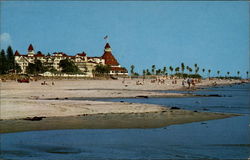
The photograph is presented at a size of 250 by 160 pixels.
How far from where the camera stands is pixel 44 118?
18.8 meters

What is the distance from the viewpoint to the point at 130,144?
13195 millimetres

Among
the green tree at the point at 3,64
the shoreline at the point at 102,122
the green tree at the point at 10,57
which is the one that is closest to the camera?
the shoreline at the point at 102,122

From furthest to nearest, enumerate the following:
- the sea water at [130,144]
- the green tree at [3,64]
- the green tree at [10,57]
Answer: the green tree at [10,57], the green tree at [3,64], the sea water at [130,144]

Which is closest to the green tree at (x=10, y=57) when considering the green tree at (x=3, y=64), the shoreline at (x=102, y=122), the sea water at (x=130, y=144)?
the green tree at (x=3, y=64)

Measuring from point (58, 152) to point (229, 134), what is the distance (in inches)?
318

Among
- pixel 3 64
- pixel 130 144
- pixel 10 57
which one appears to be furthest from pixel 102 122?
pixel 10 57

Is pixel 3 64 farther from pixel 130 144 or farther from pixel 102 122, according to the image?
pixel 130 144

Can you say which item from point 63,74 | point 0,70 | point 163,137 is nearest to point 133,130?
point 163,137

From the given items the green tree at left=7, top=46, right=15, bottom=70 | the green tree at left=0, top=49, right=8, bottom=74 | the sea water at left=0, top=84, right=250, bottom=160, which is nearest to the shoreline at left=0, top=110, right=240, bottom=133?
the sea water at left=0, top=84, right=250, bottom=160

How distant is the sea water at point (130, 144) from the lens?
37.3ft

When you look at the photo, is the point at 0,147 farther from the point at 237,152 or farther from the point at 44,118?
the point at 237,152

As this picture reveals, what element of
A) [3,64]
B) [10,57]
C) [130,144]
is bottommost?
[130,144]

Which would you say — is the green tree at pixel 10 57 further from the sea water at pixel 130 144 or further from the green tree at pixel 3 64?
the sea water at pixel 130 144

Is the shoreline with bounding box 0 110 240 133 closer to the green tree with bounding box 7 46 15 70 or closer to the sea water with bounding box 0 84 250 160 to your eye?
the sea water with bounding box 0 84 250 160
